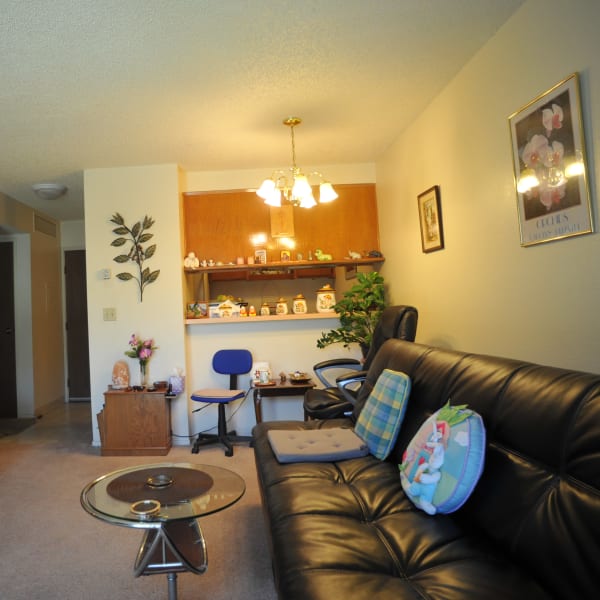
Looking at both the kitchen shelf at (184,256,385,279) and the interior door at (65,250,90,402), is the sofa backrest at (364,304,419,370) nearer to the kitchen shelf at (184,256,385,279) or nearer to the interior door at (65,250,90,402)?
the kitchen shelf at (184,256,385,279)

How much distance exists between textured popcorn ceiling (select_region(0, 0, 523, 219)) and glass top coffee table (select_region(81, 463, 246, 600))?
79.2 inches

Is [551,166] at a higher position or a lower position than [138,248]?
lower

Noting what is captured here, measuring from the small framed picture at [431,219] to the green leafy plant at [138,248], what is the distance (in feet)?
7.60

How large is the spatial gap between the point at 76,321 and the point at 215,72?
4538mm

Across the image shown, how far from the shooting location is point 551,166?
6.38ft

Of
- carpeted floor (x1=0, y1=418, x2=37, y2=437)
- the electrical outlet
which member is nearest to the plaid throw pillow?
the electrical outlet

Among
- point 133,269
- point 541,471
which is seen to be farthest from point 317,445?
point 133,269

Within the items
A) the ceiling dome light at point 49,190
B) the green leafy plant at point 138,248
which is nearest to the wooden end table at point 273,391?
the green leafy plant at point 138,248

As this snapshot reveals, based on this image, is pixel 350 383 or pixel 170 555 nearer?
pixel 170 555

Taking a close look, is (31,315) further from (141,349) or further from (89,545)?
(89,545)

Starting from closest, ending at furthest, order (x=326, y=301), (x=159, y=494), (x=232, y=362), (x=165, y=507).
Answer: (x=165, y=507)
(x=159, y=494)
(x=232, y=362)
(x=326, y=301)

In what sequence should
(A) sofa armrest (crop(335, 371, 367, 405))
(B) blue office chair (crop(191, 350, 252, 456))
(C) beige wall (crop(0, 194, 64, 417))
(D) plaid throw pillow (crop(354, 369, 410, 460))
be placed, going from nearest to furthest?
(D) plaid throw pillow (crop(354, 369, 410, 460)) → (A) sofa armrest (crop(335, 371, 367, 405)) → (B) blue office chair (crop(191, 350, 252, 456)) → (C) beige wall (crop(0, 194, 64, 417))

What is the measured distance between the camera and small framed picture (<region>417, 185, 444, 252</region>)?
122 inches

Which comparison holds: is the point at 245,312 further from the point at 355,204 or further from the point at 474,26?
the point at 474,26
